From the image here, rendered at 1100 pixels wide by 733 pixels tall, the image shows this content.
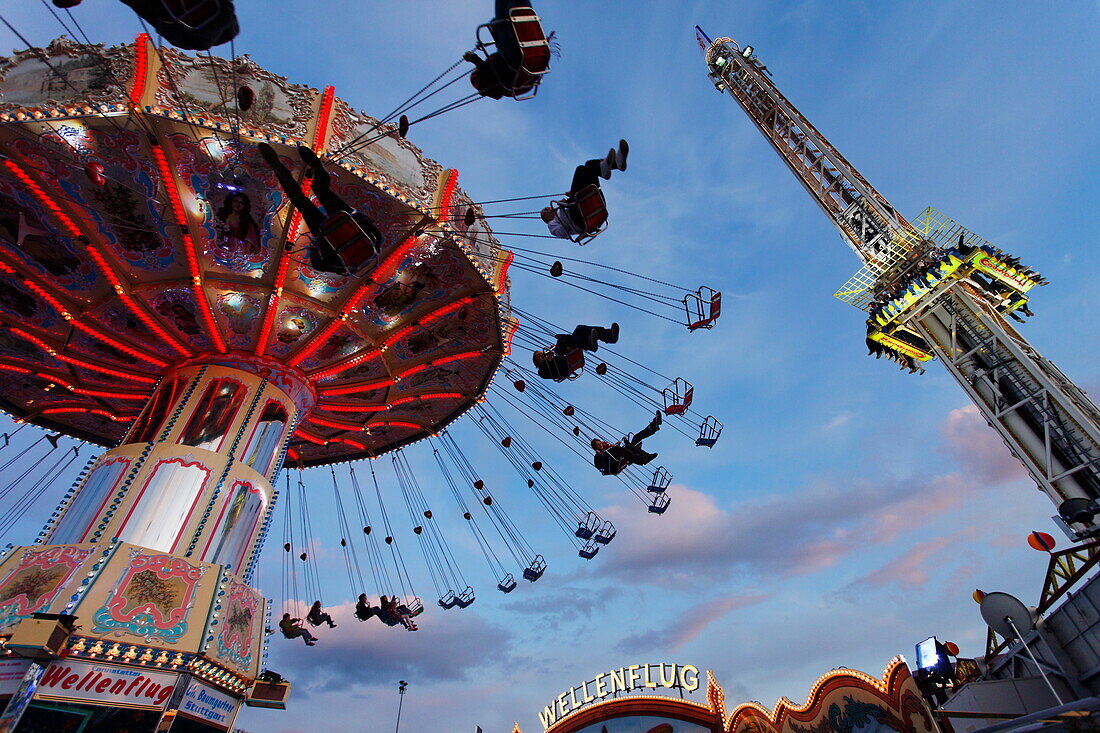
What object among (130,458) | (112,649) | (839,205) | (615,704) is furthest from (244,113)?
(839,205)

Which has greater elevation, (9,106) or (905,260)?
(905,260)

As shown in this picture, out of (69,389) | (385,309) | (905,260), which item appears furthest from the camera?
(905,260)

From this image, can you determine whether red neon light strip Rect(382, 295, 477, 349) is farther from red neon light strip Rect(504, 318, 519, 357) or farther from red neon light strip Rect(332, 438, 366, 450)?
red neon light strip Rect(332, 438, 366, 450)

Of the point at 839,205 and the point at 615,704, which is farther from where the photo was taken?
the point at 839,205

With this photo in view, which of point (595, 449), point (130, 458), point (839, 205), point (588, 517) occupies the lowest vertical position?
point (130, 458)

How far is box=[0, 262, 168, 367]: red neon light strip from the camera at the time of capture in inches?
418

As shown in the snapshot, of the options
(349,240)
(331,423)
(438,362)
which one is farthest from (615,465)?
(349,240)

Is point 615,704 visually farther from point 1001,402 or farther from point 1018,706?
point 1001,402

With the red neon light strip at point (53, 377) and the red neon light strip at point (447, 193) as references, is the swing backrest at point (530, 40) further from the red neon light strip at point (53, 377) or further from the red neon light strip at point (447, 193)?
the red neon light strip at point (53, 377)

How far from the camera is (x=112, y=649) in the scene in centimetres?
765

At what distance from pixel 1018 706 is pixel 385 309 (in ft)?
48.7

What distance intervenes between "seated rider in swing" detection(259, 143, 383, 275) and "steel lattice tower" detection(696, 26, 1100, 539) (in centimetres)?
1519

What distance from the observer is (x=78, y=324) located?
451 inches

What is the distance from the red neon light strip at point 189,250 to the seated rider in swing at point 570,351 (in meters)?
6.91
